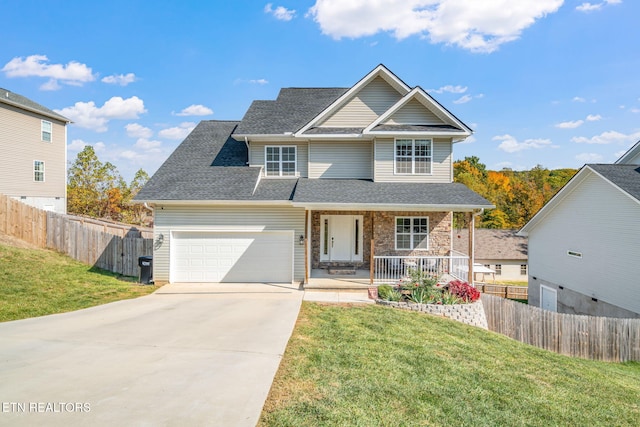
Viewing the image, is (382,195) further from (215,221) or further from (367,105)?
(215,221)

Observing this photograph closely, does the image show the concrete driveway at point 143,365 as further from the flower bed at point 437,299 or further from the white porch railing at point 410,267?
the white porch railing at point 410,267

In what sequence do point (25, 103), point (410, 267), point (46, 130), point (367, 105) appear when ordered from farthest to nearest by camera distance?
1. point (46, 130)
2. point (25, 103)
3. point (367, 105)
4. point (410, 267)

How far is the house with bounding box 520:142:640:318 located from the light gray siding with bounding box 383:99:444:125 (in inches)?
261

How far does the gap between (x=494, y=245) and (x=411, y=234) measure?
20628 millimetres

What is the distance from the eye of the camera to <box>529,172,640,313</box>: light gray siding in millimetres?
12148

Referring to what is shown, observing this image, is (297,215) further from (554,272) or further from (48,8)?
(48,8)

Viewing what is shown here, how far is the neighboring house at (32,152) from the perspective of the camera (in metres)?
19.9

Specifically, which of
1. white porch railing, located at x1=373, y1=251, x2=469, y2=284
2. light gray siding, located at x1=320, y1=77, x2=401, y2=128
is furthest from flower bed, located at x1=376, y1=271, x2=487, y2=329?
light gray siding, located at x1=320, y1=77, x2=401, y2=128

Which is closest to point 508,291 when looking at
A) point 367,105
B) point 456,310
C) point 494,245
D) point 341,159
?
point 494,245

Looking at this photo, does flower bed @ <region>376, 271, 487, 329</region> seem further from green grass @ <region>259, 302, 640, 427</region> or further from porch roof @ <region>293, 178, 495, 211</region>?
porch roof @ <region>293, 178, 495, 211</region>

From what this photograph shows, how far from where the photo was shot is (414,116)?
14609 mm

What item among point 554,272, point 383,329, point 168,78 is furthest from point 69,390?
point 168,78

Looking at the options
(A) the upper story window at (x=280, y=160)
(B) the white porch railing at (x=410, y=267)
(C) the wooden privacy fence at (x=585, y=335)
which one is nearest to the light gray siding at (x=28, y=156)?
(A) the upper story window at (x=280, y=160)

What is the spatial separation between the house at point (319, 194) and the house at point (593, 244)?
204 inches
